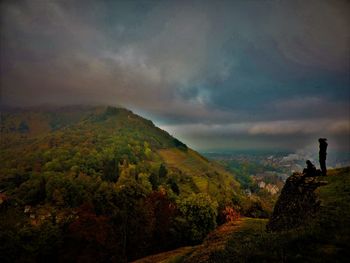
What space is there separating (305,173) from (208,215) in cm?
5069

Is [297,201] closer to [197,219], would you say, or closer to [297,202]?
[297,202]

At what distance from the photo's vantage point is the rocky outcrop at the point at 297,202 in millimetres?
31844

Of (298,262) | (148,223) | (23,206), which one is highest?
(298,262)

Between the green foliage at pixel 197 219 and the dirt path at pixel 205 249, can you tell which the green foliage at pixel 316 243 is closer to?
the dirt path at pixel 205 249

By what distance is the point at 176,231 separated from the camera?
286 feet

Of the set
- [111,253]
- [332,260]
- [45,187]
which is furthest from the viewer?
[45,187]

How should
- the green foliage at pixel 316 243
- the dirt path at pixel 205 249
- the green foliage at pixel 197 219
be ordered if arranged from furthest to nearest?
the green foliage at pixel 197 219
the dirt path at pixel 205 249
the green foliage at pixel 316 243

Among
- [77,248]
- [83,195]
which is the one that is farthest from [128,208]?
[83,195]

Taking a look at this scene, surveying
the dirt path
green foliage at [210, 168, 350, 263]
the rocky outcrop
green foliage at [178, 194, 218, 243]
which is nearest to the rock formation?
the rocky outcrop

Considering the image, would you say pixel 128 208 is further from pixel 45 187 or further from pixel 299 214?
pixel 45 187

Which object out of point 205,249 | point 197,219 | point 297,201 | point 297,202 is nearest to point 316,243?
point 297,202

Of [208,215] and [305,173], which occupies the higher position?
[305,173]

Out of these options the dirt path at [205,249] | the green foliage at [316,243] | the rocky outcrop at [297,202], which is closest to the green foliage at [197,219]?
the dirt path at [205,249]

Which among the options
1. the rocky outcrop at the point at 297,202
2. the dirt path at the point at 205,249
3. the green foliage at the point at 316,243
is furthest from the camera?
the dirt path at the point at 205,249
